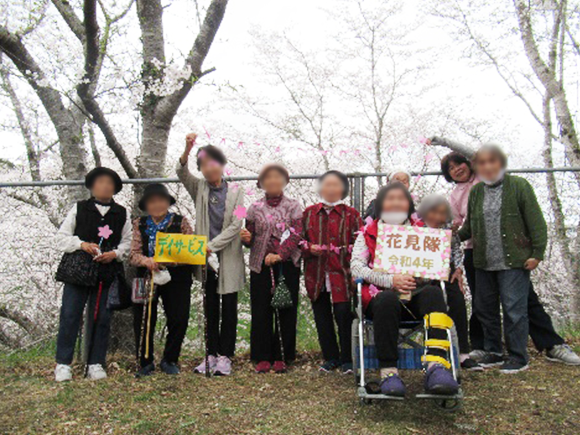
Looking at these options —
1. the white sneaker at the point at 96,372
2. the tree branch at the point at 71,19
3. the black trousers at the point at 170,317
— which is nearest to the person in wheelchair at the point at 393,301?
the black trousers at the point at 170,317

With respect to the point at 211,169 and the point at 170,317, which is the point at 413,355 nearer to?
the point at 170,317

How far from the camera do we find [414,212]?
12.4ft

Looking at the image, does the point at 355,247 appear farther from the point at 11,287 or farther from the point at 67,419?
the point at 11,287

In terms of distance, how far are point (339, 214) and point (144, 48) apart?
2.43 metres

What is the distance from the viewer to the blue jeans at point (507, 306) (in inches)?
152

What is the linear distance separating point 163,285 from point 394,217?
190 centimetres

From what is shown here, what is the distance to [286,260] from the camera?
4.11m

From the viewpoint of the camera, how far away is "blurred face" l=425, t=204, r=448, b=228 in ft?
12.3

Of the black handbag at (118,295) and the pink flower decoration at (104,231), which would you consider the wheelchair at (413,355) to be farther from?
the pink flower decoration at (104,231)

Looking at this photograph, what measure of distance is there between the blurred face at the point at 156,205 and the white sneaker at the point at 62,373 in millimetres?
1359

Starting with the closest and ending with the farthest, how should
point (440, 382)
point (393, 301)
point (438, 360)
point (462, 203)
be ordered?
point (440, 382), point (438, 360), point (393, 301), point (462, 203)

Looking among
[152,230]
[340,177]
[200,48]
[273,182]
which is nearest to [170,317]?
[152,230]

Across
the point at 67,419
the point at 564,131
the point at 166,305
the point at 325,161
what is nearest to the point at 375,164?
the point at 325,161

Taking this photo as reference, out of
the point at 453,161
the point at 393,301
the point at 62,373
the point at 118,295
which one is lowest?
the point at 62,373
